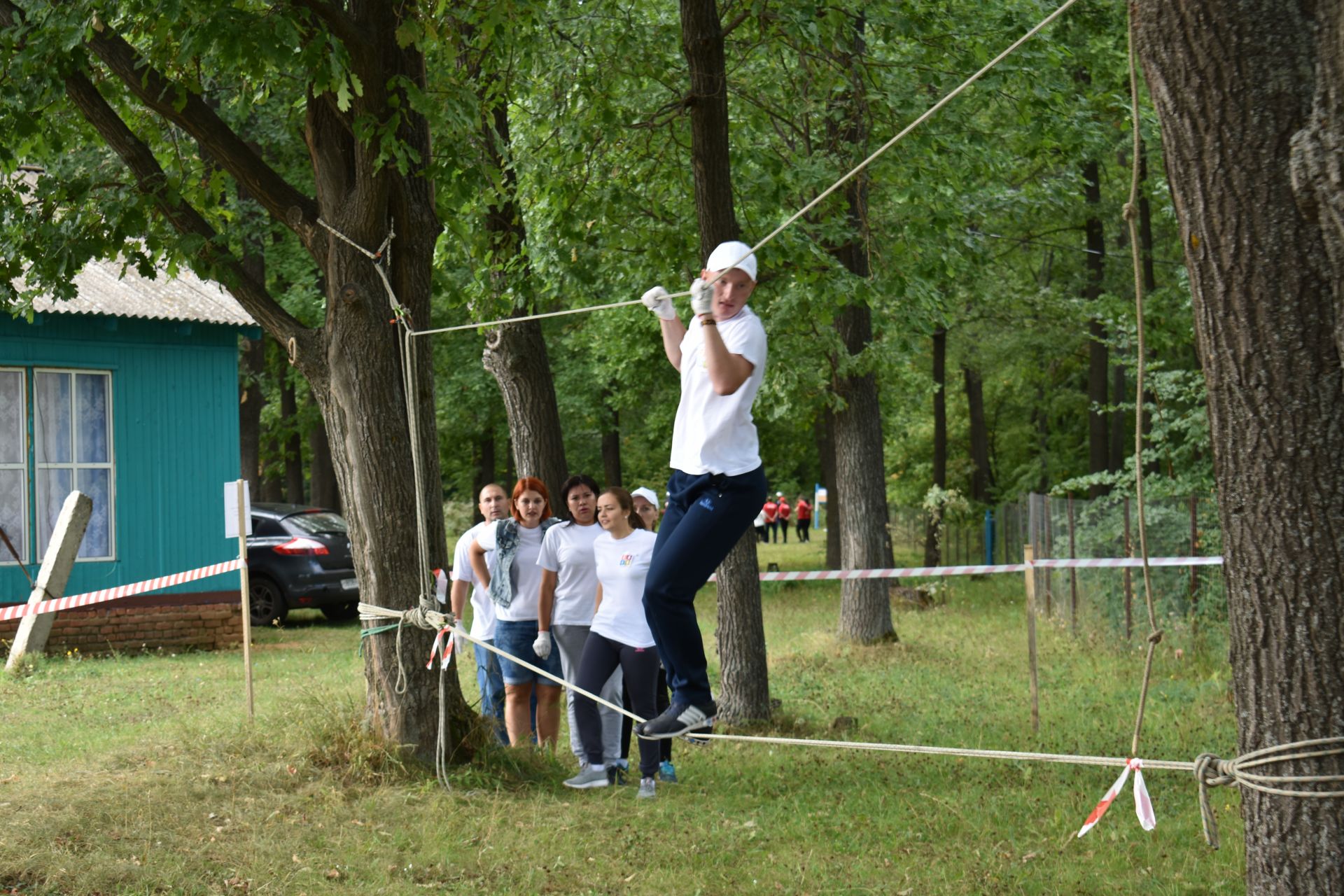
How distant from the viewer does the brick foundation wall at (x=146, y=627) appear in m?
13.8

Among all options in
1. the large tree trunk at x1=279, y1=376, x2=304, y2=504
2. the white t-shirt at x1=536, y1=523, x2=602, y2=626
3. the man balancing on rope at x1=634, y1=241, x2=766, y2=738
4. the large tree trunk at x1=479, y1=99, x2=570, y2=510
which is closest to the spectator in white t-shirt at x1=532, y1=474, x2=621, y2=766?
the white t-shirt at x1=536, y1=523, x2=602, y2=626

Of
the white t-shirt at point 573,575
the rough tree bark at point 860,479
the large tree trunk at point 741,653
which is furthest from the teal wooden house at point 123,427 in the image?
the white t-shirt at point 573,575

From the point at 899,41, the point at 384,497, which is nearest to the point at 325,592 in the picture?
the point at 899,41

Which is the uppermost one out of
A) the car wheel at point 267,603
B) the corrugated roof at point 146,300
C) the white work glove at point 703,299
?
the corrugated roof at point 146,300

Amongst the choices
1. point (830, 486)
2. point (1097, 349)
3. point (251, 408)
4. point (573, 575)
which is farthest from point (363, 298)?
point (830, 486)

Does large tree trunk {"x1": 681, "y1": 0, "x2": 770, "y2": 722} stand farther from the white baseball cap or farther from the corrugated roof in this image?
the corrugated roof

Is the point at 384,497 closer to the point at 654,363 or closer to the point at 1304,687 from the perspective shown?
the point at 1304,687

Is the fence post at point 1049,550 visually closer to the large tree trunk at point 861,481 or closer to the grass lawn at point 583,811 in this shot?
the large tree trunk at point 861,481

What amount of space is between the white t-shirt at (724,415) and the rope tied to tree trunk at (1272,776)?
67.1 inches

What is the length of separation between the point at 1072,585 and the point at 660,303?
11.3 metres

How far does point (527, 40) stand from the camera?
9039 mm

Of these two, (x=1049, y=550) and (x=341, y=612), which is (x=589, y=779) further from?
(x=341, y=612)

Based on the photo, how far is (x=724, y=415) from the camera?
4.73 meters

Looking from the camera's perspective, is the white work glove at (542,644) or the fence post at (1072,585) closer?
the white work glove at (542,644)
